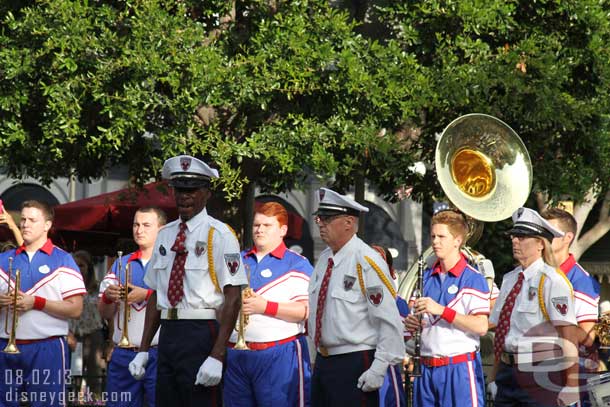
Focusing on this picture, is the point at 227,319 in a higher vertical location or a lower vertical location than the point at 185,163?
lower

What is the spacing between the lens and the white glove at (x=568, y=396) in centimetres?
857

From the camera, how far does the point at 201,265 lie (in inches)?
318

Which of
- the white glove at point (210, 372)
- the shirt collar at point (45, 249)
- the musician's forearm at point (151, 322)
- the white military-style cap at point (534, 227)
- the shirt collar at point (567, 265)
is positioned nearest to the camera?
the white glove at point (210, 372)

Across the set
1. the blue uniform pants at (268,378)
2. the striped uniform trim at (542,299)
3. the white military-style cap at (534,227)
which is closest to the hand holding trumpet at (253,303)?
the blue uniform pants at (268,378)

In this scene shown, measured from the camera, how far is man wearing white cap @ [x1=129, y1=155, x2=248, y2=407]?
25.8 ft

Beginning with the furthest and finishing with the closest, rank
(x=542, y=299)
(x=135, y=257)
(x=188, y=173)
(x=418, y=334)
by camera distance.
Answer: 1. (x=135, y=257)
2. (x=418, y=334)
3. (x=542, y=299)
4. (x=188, y=173)

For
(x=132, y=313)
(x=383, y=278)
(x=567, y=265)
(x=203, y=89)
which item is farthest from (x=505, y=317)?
(x=203, y=89)

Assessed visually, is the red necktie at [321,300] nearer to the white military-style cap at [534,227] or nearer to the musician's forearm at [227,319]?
the musician's forearm at [227,319]

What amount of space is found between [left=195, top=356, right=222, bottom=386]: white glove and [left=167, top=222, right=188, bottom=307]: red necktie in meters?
0.57

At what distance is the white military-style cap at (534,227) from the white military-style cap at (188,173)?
7.52 ft

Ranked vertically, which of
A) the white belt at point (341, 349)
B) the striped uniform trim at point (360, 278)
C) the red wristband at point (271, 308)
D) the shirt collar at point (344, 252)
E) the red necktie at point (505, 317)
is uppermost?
the shirt collar at point (344, 252)

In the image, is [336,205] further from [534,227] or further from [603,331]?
[603,331]

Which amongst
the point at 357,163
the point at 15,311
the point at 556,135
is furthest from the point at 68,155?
the point at 556,135

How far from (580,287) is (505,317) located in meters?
0.63
